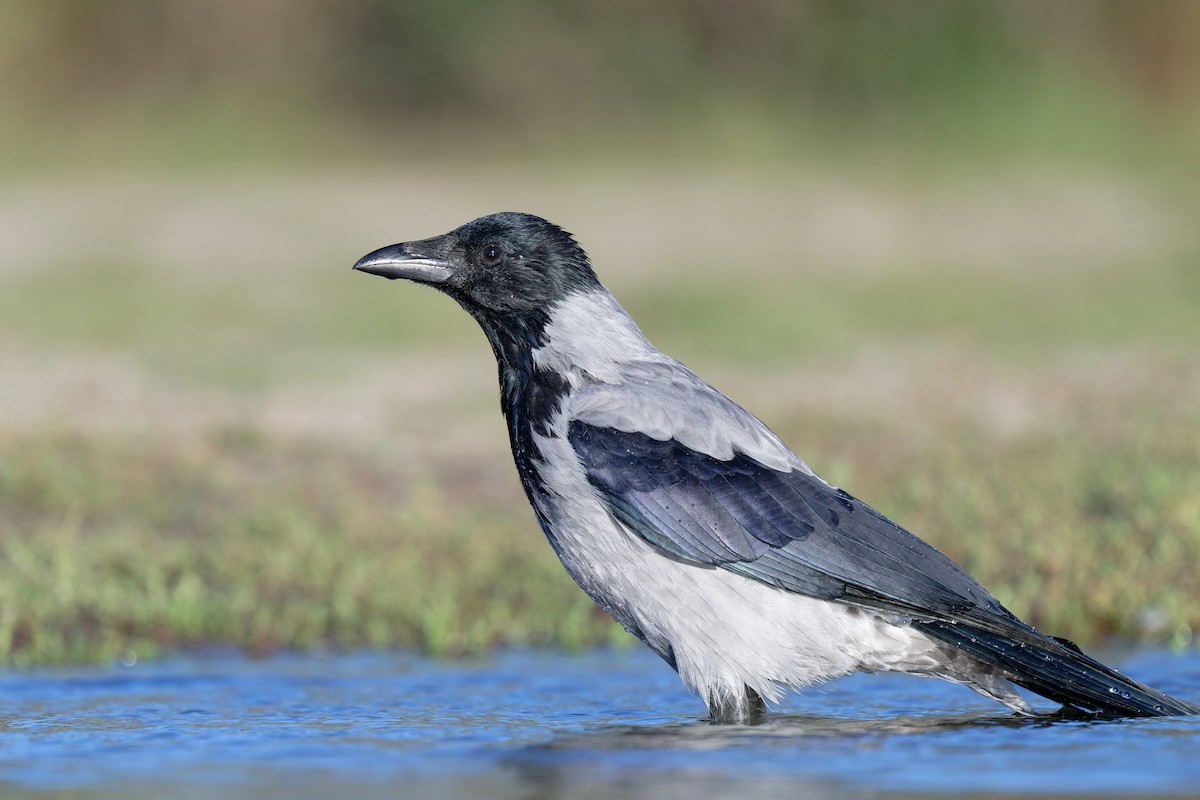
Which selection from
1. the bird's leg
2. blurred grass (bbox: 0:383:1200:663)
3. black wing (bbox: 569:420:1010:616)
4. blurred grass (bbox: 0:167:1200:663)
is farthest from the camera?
blurred grass (bbox: 0:167:1200:663)

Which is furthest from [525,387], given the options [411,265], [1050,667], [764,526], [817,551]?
[1050,667]

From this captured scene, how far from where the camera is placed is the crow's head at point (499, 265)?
5.45m

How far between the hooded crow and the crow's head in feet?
1.21

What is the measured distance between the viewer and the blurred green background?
7.01 m

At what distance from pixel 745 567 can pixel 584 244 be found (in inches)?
372

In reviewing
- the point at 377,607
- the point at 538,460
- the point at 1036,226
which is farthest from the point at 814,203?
the point at 538,460

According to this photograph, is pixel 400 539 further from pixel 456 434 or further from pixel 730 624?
pixel 730 624

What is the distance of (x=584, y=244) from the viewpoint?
14227mm

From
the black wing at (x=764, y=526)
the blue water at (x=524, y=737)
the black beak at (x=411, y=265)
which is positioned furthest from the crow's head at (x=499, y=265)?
the blue water at (x=524, y=737)

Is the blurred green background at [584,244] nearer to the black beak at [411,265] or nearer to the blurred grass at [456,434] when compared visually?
the blurred grass at [456,434]

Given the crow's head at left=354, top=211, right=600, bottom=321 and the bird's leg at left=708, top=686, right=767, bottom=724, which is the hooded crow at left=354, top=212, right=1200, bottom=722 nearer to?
the bird's leg at left=708, top=686, right=767, bottom=724

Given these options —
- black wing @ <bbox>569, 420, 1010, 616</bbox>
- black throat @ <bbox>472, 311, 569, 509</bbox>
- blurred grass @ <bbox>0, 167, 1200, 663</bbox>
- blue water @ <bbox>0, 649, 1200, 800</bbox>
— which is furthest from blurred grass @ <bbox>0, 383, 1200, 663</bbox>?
black wing @ <bbox>569, 420, 1010, 616</bbox>

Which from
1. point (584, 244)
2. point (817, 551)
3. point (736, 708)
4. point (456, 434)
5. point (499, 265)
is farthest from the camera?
point (584, 244)

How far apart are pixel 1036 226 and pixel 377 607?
9584 millimetres
